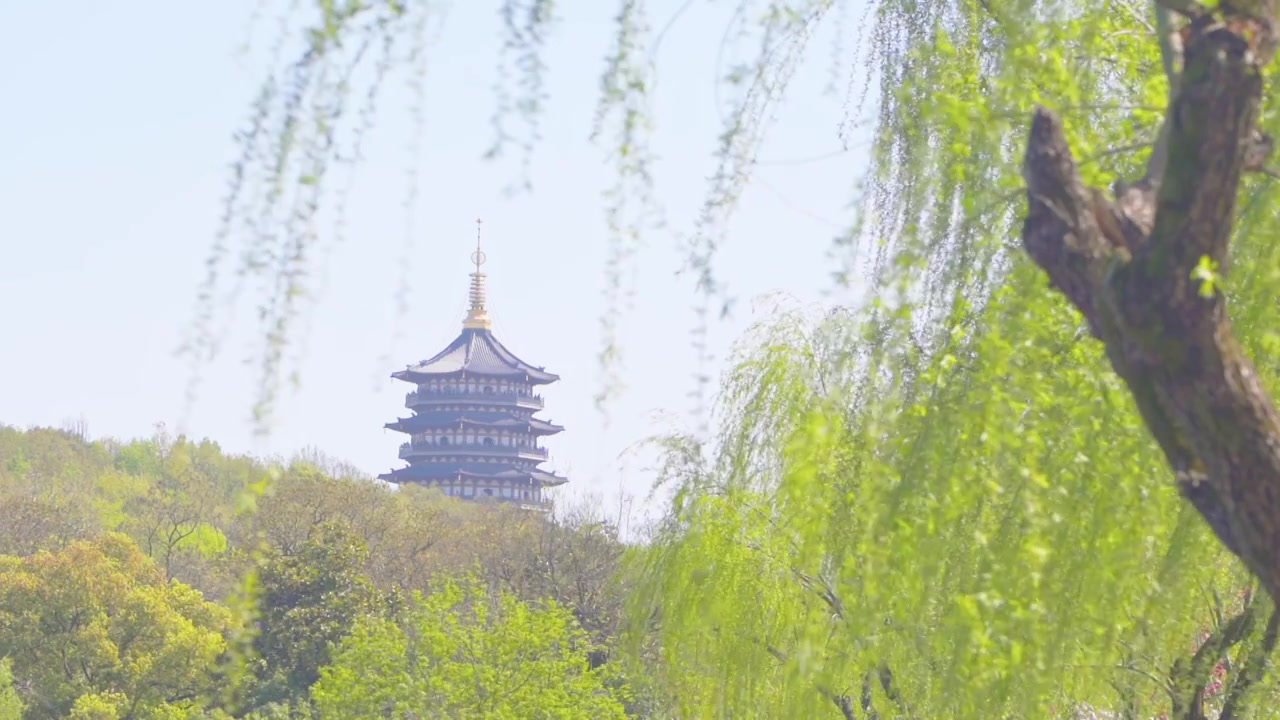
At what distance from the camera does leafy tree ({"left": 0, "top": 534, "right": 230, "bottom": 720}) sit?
2117cm

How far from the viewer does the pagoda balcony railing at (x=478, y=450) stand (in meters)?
50.4

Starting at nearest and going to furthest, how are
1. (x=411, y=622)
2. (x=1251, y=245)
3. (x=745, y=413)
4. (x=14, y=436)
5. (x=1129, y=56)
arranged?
(x=1251, y=245), (x=1129, y=56), (x=745, y=413), (x=411, y=622), (x=14, y=436)

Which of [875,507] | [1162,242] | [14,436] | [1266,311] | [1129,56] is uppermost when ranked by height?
[14,436]

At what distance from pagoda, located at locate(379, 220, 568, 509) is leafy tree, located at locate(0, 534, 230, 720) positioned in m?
27.0

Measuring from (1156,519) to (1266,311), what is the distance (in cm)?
44

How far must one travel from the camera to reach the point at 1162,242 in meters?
1.87

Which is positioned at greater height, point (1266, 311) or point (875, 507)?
point (1266, 311)

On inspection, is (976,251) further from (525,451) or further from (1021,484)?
(525,451)

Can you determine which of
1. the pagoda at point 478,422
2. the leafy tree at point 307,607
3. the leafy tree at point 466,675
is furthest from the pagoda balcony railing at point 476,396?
the leafy tree at point 466,675

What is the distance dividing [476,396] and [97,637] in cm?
2867

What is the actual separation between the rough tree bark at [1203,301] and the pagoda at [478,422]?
155 ft

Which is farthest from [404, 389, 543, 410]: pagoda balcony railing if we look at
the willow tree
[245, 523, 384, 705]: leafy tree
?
the willow tree

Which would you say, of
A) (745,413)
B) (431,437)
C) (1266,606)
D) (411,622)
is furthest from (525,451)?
(1266,606)

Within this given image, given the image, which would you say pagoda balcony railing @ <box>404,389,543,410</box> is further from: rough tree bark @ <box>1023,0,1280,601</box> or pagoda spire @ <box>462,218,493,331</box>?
rough tree bark @ <box>1023,0,1280,601</box>
